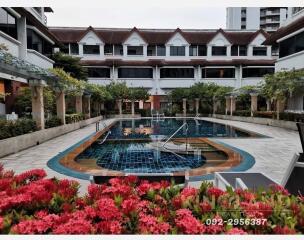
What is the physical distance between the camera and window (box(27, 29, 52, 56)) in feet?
64.5

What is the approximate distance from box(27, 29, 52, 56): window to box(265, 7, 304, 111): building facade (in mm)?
19117

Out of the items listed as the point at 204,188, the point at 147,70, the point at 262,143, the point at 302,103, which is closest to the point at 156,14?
the point at 204,188

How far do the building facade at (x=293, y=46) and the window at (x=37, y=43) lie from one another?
1912 cm

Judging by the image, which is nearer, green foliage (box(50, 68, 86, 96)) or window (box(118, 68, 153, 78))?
green foliage (box(50, 68, 86, 96))

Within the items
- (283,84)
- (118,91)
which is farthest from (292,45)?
(118,91)

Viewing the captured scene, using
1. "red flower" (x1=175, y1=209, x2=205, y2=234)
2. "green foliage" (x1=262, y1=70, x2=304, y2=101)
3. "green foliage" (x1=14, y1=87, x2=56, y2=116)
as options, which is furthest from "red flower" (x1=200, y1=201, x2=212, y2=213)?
"green foliage" (x1=262, y1=70, x2=304, y2=101)

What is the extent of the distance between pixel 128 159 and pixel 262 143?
622 centimetres

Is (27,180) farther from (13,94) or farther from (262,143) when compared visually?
(13,94)

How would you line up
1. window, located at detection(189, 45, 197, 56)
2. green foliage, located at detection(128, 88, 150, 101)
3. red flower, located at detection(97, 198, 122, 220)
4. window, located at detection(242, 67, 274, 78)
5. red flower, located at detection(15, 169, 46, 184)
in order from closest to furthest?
red flower, located at detection(97, 198, 122, 220) → red flower, located at detection(15, 169, 46, 184) → green foliage, located at detection(128, 88, 150, 101) → window, located at detection(242, 67, 274, 78) → window, located at detection(189, 45, 197, 56)

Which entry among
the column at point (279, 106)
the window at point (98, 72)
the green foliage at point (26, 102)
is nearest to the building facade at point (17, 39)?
the green foliage at point (26, 102)

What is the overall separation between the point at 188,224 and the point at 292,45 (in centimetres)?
2521

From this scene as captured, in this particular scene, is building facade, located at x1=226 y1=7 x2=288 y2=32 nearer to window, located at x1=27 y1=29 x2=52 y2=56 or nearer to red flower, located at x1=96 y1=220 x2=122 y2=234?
window, located at x1=27 y1=29 x2=52 y2=56

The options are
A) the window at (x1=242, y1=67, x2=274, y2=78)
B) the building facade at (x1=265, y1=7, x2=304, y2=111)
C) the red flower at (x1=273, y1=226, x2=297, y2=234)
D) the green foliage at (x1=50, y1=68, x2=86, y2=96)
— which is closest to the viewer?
the red flower at (x1=273, y1=226, x2=297, y2=234)

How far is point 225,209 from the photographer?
8.21ft
